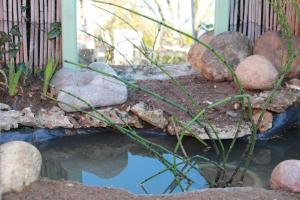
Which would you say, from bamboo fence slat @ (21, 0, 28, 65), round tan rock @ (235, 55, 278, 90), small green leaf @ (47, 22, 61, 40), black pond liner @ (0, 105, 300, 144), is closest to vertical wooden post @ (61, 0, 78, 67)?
small green leaf @ (47, 22, 61, 40)

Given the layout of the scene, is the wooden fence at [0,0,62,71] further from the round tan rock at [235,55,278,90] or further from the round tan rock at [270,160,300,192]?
the round tan rock at [270,160,300,192]

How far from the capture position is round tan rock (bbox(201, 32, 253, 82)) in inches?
196

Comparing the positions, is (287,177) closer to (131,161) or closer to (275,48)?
(131,161)

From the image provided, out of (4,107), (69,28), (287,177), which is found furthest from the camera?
(69,28)

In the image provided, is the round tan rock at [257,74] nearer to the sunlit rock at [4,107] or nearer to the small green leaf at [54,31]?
the small green leaf at [54,31]

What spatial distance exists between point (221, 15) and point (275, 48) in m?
0.81

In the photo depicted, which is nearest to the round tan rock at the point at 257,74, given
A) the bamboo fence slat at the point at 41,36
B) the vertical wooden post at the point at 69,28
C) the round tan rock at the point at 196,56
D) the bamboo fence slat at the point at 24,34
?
the round tan rock at the point at 196,56

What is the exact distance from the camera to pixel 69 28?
491cm

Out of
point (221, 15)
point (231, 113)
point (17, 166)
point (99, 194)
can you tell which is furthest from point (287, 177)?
point (221, 15)

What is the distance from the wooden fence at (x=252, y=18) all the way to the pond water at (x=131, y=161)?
1473 millimetres

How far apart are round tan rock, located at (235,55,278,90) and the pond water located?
0.48 metres

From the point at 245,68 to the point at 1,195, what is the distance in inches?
114

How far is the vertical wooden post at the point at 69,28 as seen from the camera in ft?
16.0

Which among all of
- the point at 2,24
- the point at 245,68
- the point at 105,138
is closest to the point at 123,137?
the point at 105,138
